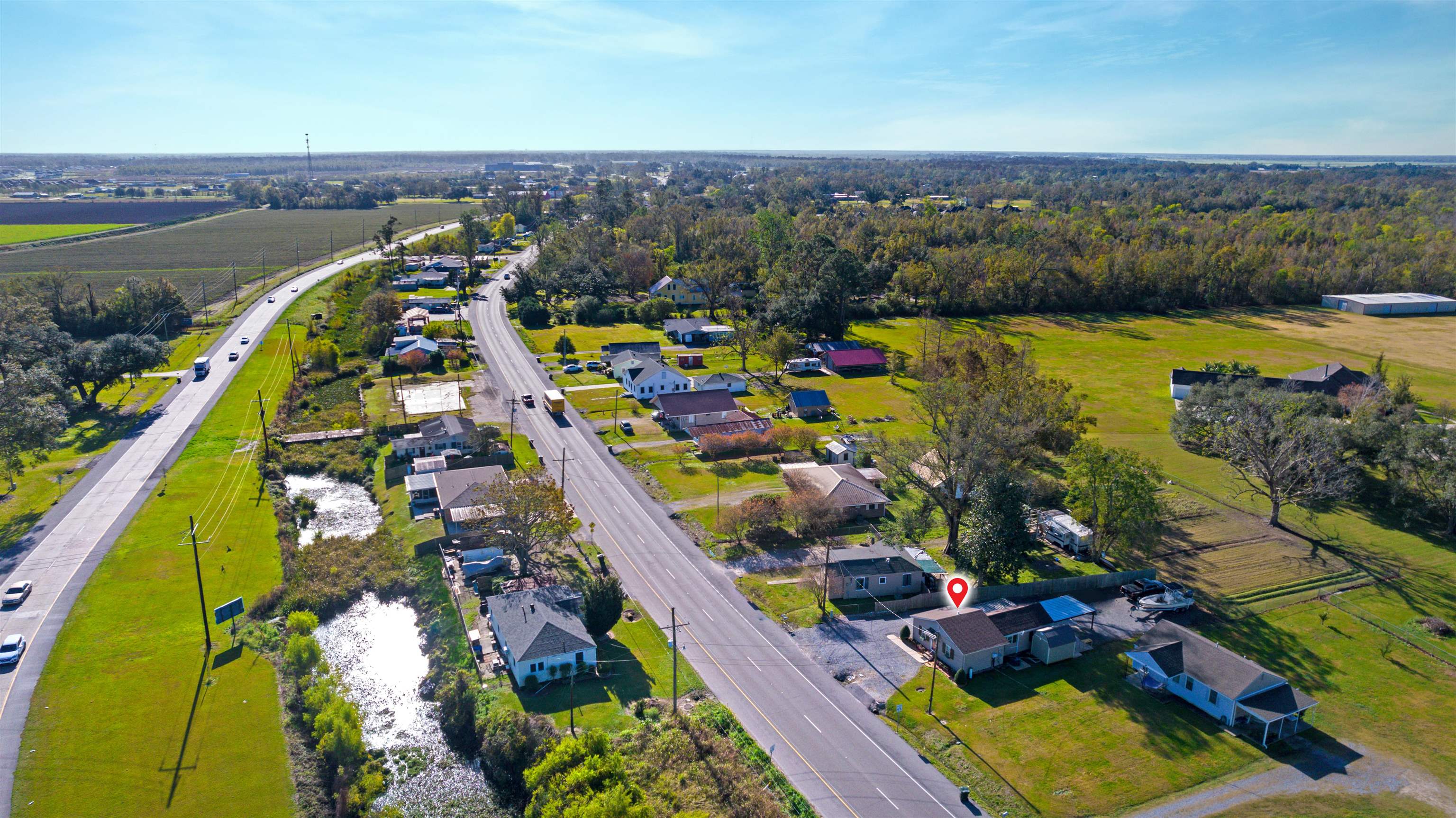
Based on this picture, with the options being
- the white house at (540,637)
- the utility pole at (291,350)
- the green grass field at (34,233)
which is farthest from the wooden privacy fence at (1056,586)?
the green grass field at (34,233)

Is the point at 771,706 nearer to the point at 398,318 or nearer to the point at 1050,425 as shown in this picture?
the point at 1050,425

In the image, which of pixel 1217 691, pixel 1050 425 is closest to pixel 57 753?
pixel 1217 691

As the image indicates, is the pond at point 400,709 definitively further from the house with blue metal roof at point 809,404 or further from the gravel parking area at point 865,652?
the house with blue metal roof at point 809,404

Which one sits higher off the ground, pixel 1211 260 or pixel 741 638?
pixel 1211 260

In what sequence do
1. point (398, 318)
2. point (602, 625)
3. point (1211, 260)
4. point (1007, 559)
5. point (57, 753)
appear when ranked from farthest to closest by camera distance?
point (1211, 260), point (398, 318), point (1007, 559), point (602, 625), point (57, 753)

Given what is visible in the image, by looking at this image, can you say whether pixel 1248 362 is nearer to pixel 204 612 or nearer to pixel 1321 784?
pixel 1321 784

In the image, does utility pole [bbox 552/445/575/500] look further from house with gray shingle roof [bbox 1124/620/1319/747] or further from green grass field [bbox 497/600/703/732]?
house with gray shingle roof [bbox 1124/620/1319/747]

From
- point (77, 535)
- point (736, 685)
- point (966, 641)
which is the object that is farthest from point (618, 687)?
point (77, 535)

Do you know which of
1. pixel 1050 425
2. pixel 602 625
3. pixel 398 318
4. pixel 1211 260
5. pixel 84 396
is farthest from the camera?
pixel 1211 260
